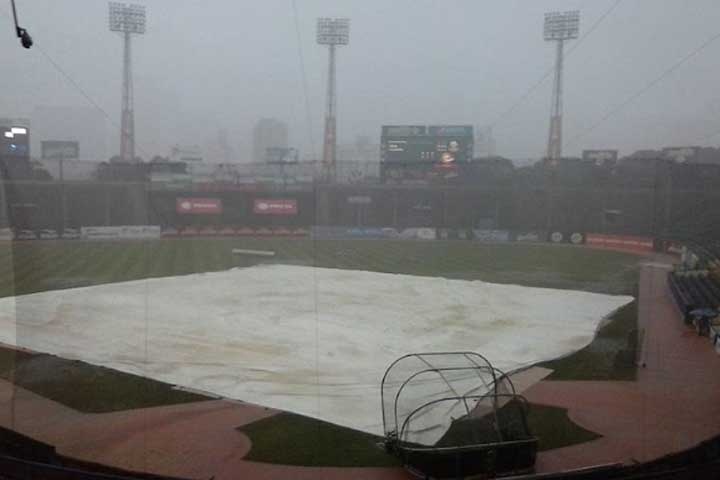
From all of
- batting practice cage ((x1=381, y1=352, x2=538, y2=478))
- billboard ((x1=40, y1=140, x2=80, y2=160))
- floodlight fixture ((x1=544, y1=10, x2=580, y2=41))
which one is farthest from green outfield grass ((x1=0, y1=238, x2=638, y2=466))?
floodlight fixture ((x1=544, y1=10, x2=580, y2=41))

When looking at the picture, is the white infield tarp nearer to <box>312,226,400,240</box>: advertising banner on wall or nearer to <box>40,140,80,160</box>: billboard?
<box>312,226,400,240</box>: advertising banner on wall

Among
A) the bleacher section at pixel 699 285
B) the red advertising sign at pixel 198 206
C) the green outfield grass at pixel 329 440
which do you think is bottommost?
the green outfield grass at pixel 329 440

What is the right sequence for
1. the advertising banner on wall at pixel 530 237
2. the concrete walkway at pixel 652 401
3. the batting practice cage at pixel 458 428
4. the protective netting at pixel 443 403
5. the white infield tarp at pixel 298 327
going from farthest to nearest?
the advertising banner on wall at pixel 530 237, the white infield tarp at pixel 298 327, the concrete walkway at pixel 652 401, the protective netting at pixel 443 403, the batting practice cage at pixel 458 428

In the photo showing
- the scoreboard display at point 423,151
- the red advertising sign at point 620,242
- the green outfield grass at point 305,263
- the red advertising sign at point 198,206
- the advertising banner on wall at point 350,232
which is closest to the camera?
the green outfield grass at point 305,263

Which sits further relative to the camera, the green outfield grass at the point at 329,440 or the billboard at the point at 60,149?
the billboard at the point at 60,149

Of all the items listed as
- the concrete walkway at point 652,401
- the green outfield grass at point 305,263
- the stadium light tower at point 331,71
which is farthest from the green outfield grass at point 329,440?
the stadium light tower at point 331,71

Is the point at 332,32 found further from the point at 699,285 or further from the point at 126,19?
the point at 699,285

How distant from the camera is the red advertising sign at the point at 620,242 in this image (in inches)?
253

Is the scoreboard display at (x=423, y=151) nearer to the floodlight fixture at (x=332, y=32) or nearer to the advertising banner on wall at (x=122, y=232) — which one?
the floodlight fixture at (x=332, y=32)

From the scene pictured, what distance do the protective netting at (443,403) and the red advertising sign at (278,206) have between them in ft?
7.48

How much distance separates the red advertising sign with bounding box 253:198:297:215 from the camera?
19.1 ft

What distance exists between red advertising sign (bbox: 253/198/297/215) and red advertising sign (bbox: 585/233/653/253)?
3961mm

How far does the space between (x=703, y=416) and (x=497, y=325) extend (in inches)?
103

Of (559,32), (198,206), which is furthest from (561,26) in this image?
(198,206)
